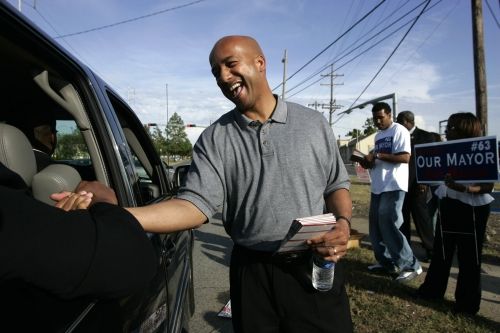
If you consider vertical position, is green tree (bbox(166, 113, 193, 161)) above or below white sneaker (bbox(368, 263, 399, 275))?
above

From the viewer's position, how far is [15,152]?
5.57 ft

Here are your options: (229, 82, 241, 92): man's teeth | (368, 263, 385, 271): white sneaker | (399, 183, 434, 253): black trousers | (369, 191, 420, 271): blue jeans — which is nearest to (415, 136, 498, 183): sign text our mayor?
(369, 191, 420, 271): blue jeans

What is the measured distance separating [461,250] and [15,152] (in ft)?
11.8

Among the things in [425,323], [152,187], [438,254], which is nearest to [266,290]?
[152,187]

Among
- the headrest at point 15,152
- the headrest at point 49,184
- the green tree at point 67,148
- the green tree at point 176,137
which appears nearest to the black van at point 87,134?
the green tree at point 67,148

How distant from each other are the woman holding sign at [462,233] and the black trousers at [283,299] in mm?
2232

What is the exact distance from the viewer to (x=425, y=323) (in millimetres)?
3475

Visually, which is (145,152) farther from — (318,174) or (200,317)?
(318,174)

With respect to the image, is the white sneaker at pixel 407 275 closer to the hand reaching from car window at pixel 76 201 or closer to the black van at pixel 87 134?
the black van at pixel 87 134

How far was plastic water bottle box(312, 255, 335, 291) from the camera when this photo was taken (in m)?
1.77

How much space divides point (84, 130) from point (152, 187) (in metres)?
1.27

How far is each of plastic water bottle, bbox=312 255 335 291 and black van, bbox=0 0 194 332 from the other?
699mm

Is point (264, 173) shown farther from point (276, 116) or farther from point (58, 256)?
point (58, 256)

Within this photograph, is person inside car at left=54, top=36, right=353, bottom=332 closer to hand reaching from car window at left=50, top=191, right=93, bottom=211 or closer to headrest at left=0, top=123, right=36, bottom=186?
hand reaching from car window at left=50, top=191, right=93, bottom=211
